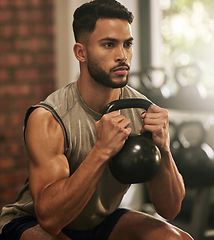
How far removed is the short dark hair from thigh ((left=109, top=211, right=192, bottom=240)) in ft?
1.85

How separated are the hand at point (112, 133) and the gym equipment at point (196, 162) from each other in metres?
1.21

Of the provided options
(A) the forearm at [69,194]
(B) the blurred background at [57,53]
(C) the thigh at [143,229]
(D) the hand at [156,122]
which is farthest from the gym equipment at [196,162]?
(A) the forearm at [69,194]

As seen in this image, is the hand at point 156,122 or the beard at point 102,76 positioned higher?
the beard at point 102,76

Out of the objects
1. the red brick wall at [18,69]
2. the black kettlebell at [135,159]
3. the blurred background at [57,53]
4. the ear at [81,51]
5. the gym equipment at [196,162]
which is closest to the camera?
the black kettlebell at [135,159]

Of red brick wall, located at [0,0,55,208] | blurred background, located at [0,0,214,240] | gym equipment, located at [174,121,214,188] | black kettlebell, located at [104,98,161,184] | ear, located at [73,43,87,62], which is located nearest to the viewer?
black kettlebell, located at [104,98,161,184]

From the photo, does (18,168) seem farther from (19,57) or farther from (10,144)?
(19,57)

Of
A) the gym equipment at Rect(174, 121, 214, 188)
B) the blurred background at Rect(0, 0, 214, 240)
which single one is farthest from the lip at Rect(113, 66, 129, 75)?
the blurred background at Rect(0, 0, 214, 240)

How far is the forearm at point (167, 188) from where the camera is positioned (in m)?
1.16

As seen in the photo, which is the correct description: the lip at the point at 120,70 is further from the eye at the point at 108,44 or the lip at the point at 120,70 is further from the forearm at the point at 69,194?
the forearm at the point at 69,194

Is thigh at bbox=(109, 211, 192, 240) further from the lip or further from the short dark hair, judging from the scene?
the short dark hair

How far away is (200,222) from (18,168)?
64.9 inches

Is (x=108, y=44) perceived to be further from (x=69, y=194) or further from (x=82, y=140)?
(x=69, y=194)

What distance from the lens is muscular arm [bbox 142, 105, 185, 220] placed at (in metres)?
1.08

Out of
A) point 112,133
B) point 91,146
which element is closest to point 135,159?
point 112,133
